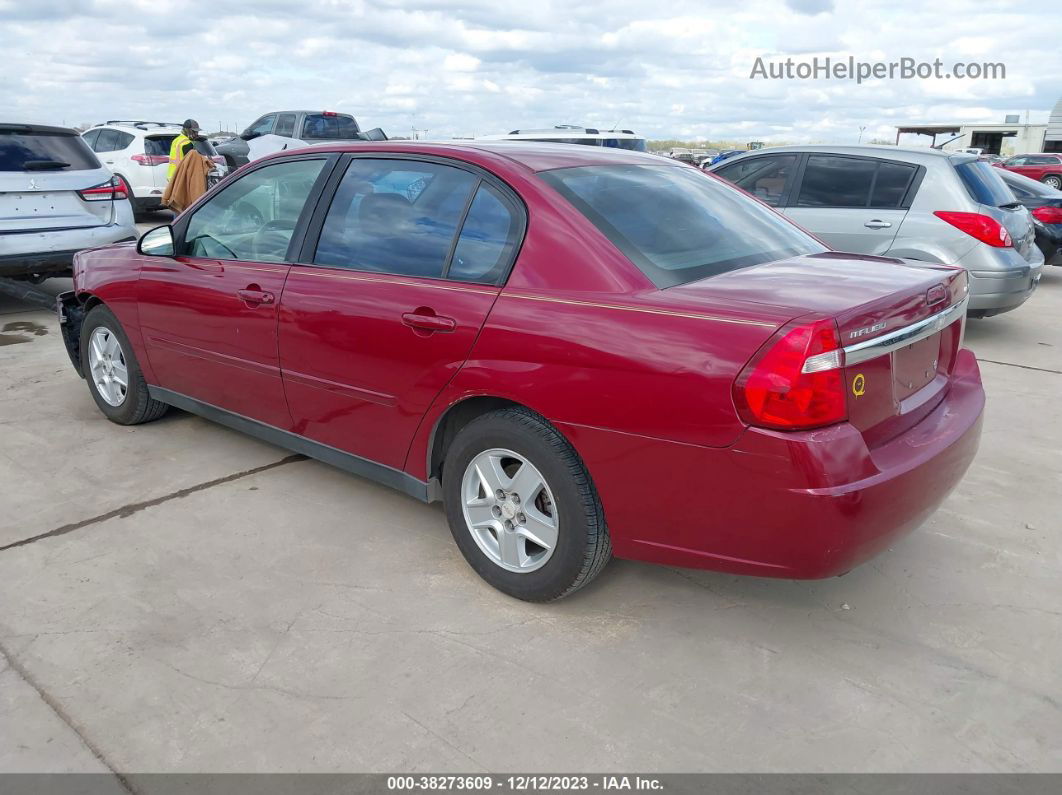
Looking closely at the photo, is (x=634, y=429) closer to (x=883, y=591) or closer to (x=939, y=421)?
(x=939, y=421)

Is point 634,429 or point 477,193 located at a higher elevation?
point 477,193

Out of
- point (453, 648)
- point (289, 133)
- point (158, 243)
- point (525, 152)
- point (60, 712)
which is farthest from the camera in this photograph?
point (289, 133)

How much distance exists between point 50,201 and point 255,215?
419 centimetres

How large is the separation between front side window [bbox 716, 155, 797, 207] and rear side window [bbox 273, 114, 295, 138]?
35.9ft

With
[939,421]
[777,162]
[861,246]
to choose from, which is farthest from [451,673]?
[777,162]

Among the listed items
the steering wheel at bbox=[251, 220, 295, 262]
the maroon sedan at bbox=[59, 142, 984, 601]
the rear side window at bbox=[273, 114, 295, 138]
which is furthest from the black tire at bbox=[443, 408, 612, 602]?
the rear side window at bbox=[273, 114, 295, 138]

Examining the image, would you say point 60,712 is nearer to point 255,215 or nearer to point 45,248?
point 255,215

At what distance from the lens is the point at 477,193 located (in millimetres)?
3180

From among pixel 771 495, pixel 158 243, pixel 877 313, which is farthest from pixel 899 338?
pixel 158 243

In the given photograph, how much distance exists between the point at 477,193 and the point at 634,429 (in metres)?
1.16

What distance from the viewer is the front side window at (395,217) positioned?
324 centimetres

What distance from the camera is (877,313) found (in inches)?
99.9

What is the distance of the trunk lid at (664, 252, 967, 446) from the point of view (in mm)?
2480

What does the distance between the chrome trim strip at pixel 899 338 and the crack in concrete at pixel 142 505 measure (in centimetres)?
296
